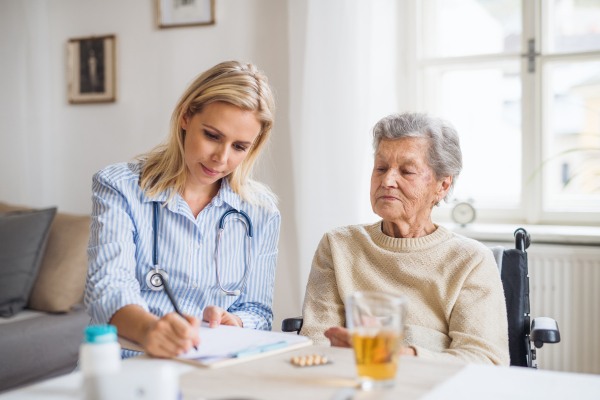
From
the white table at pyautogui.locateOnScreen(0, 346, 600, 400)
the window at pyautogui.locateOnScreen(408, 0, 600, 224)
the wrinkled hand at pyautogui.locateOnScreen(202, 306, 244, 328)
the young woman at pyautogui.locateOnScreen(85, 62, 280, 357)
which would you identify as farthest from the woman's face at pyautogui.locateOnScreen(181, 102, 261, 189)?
the window at pyautogui.locateOnScreen(408, 0, 600, 224)

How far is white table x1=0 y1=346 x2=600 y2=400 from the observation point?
31.7 inches

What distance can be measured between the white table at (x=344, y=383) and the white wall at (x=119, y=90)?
1785 mm

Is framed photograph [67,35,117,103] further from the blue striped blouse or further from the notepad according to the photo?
the notepad

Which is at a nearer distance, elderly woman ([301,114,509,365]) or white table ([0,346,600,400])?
white table ([0,346,600,400])

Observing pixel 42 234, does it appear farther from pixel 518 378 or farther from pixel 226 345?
pixel 518 378

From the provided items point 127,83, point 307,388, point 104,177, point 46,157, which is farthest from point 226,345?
point 46,157

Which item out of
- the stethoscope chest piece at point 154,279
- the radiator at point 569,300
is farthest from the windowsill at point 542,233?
the stethoscope chest piece at point 154,279

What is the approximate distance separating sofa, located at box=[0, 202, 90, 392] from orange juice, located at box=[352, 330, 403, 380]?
72.2 inches

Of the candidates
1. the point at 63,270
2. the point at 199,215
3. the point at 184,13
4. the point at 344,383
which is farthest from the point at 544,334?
the point at 184,13

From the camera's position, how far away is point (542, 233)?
2.39 meters

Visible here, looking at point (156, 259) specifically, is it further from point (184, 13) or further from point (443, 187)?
point (184, 13)

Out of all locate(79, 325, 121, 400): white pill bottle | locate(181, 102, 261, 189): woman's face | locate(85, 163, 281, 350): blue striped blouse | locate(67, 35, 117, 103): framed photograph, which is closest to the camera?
locate(79, 325, 121, 400): white pill bottle

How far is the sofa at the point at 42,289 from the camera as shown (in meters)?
2.25

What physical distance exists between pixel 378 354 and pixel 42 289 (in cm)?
216
